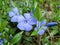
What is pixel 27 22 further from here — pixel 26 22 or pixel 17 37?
pixel 17 37

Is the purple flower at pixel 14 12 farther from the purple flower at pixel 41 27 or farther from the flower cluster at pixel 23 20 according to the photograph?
the purple flower at pixel 41 27

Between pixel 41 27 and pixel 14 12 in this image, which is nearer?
pixel 41 27

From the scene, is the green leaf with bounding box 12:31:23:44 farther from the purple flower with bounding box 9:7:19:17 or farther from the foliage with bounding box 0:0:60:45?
the purple flower with bounding box 9:7:19:17

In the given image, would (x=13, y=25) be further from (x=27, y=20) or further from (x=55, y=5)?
(x=55, y=5)

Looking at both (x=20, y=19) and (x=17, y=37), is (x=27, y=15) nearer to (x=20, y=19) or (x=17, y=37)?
(x=20, y=19)

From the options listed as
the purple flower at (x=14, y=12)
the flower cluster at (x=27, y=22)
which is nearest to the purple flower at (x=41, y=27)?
the flower cluster at (x=27, y=22)

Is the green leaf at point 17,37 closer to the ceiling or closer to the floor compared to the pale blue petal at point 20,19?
closer to the floor

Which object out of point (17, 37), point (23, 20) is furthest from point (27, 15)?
point (17, 37)

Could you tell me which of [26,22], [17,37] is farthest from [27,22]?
[17,37]
